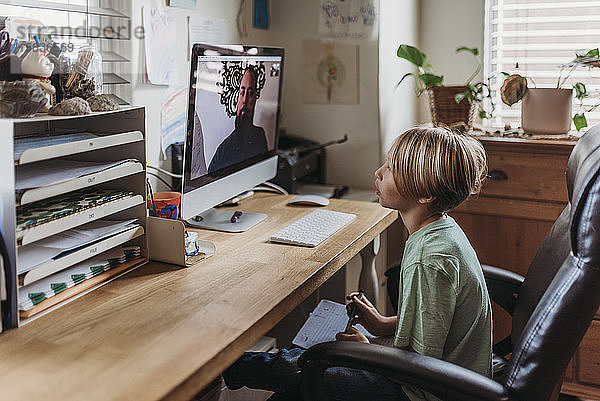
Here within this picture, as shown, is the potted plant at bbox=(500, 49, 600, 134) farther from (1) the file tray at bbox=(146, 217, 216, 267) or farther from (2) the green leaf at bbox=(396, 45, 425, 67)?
(1) the file tray at bbox=(146, 217, 216, 267)

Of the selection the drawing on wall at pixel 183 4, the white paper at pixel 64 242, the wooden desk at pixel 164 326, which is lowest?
the wooden desk at pixel 164 326

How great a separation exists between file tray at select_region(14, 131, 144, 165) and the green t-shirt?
0.67m

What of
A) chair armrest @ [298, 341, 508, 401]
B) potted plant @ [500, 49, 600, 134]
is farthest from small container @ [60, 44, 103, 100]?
potted plant @ [500, 49, 600, 134]

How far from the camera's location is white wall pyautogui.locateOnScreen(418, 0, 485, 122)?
265cm

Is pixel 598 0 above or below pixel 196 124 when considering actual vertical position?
above

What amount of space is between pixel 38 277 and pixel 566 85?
2102mm

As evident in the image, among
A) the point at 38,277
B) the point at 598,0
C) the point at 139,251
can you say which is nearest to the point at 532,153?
the point at 598,0

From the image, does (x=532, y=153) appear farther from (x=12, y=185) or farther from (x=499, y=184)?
(x=12, y=185)

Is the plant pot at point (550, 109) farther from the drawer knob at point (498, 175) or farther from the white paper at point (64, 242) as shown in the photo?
the white paper at point (64, 242)

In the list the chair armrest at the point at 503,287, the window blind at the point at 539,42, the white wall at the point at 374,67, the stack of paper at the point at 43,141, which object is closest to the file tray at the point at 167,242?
the stack of paper at the point at 43,141

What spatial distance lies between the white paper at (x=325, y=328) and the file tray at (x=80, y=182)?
578 millimetres

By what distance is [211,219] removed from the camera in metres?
1.91

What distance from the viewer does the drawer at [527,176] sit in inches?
87.4

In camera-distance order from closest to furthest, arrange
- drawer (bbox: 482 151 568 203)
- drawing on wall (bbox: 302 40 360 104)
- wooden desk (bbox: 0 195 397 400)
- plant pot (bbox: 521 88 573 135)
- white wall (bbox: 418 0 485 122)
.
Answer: wooden desk (bbox: 0 195 397 400), drawer (bbox: 482 151 568 203), plant pot (bbox: 521 88 573 135), drawing on wall (bbox: 302 40 360 104), white wall (bbox: 418 0 485 122)
